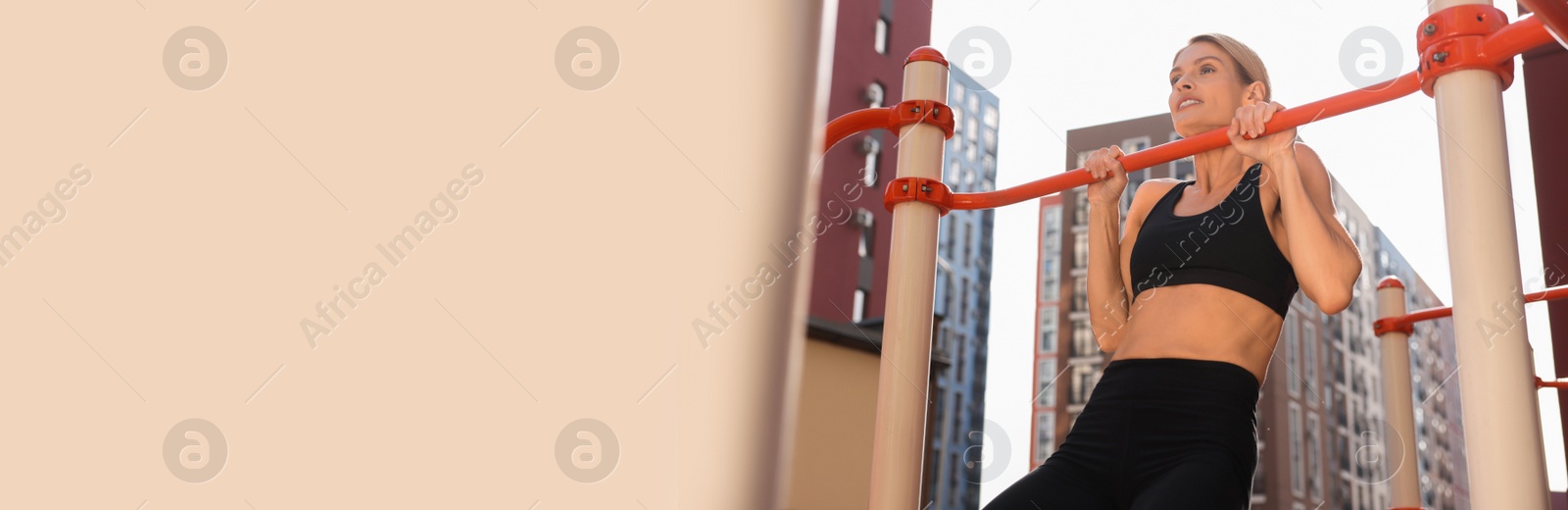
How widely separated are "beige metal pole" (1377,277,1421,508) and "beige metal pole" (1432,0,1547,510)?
1172 millimetres

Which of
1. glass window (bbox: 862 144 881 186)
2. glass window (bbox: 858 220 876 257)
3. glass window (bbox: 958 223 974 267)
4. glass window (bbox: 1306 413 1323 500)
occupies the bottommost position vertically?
glass window (bbox: 1306 413 1323 500)

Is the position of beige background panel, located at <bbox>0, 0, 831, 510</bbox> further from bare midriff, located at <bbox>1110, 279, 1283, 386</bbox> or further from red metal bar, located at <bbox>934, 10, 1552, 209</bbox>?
bare midriff, located at <bbox>1110, 279, 1283, 386</bbox>

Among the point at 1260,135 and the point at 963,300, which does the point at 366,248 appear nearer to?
the point at 1260,135

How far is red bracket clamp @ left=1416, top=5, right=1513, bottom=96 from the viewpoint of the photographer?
761 mm

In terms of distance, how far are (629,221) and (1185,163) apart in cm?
2463

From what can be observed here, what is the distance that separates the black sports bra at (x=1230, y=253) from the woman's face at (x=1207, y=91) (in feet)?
0.26

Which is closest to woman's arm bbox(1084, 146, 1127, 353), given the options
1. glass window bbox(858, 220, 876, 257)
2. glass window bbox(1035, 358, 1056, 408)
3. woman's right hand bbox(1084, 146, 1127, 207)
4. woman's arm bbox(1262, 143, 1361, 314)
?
woman's right hand bbox(1084, 146, 1127, 207)

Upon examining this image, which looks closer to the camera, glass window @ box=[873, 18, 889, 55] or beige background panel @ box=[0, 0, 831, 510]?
beige background panel @ box=[0, 0, 831, 510]

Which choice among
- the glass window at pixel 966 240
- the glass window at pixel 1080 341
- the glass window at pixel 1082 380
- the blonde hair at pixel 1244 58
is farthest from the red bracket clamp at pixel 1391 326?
the glass window at pixel 966 240

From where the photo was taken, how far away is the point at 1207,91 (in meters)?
1.11

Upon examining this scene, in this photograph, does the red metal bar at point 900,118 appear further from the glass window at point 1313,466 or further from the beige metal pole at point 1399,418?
the glass window at point 1313,466

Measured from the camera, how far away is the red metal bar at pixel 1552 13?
69cm

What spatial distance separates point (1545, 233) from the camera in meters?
2.50

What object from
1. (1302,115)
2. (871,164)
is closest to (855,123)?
(1302,115)
